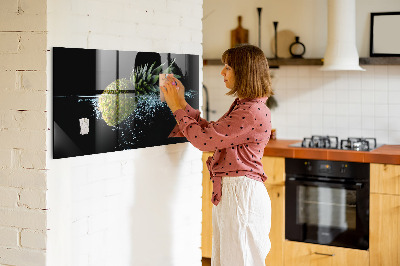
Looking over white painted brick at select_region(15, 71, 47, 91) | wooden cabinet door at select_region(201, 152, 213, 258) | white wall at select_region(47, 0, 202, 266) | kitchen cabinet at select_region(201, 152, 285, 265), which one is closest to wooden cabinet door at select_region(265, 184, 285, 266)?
kitchen cabinet at select_region(201, 152, 285, 265)

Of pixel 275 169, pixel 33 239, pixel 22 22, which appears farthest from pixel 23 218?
pixel 275 169

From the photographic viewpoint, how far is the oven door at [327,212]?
4.20 m

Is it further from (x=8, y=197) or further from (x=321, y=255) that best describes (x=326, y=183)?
(x=8, y=197)

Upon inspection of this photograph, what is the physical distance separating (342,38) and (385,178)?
1141mm

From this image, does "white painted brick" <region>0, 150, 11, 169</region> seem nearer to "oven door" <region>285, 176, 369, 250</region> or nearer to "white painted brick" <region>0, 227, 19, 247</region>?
"white painted brick" <region>0, 227, 19, 247</region>

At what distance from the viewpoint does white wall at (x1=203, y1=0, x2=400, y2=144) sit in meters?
4.73

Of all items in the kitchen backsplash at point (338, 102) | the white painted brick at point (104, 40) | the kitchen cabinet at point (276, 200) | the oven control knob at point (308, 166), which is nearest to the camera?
the white painted brick at point (104, 40)

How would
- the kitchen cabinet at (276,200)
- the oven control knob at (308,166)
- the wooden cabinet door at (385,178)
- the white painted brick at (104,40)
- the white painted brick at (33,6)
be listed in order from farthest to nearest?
the kitchen cabinet at (276,200), the oven control knob at (308,166), the wooden cabinet door at (385,178), the white painted brick at (104,40), the white painted brick at (33,6)

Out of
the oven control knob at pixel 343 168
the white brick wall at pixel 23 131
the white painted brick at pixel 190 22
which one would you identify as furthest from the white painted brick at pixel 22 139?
the oven control knob at pixel 343 168

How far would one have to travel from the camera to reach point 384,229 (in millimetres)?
4109

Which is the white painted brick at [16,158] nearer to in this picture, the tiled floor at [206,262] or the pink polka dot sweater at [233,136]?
the pink polka dot sweater at [233,136]

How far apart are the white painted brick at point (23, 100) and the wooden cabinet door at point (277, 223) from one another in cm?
247

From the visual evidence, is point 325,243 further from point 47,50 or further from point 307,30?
point 47,50

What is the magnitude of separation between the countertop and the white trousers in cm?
Answer: 151
